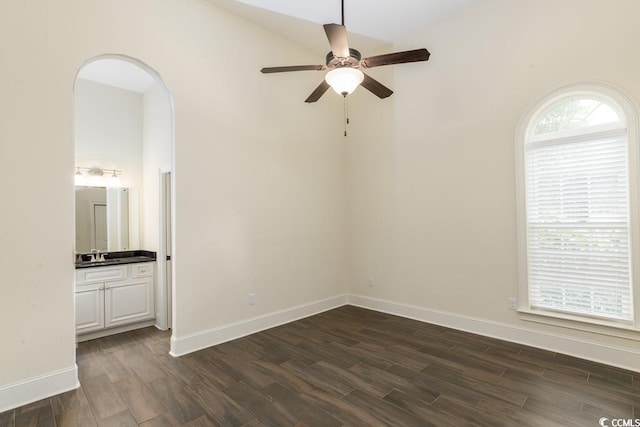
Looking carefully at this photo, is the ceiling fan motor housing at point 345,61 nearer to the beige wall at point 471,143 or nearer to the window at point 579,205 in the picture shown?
the beige wall at point 471,143

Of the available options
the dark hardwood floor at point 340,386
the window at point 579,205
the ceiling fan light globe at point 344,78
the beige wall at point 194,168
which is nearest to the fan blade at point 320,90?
the ceiling fan light globe at point 344,78

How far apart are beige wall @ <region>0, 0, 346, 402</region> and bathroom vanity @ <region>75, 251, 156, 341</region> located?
132 centimetres

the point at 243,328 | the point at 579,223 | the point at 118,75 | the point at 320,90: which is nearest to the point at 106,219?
the point at 118,75

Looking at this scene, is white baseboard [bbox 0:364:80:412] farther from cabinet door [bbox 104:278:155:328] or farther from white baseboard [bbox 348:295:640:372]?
white baseboard [bbox 348:295:640:372]

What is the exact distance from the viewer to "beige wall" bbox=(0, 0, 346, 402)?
8.16 ft

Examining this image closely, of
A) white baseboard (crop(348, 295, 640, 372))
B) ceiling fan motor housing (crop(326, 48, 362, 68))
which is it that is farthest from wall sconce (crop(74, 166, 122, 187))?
white baseboard (crop(348, 295, 640, 372))

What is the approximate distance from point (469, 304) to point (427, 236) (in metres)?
0.93

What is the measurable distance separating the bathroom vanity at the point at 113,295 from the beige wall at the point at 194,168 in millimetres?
1323

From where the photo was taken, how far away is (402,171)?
4.46 metres

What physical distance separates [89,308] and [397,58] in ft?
13.9

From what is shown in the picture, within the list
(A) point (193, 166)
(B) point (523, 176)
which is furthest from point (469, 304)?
(A) point (193, 166)

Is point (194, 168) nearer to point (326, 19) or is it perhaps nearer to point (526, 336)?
point (326, 19)

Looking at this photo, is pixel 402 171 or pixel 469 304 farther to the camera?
pixel 402 171

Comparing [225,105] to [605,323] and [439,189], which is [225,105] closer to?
[439,189]
